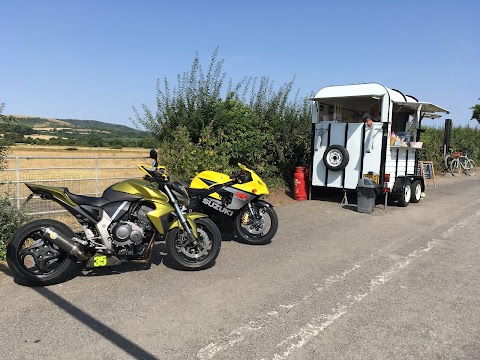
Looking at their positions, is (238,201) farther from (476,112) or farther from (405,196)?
(476,112)

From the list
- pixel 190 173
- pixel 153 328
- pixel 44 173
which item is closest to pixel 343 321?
pixel 153 328

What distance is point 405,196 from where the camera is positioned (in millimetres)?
10797

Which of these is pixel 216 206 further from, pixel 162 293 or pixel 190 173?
pixel 190 173

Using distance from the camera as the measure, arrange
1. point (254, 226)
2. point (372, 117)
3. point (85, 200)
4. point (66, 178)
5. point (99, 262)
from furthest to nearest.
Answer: point (372, 117) → point (66, 178) → point (254, 226) → point (85, 200) → point (99, 262)

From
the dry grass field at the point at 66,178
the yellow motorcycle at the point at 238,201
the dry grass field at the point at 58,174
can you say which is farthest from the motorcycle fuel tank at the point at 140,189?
the dry grass field at the point at 58,174

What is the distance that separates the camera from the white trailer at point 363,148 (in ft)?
32.8

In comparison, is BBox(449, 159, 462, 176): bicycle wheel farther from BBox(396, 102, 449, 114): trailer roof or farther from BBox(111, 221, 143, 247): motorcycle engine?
BBox(111, 221, 143, 247): motorcycle engine

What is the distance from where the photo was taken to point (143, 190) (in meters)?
4.73

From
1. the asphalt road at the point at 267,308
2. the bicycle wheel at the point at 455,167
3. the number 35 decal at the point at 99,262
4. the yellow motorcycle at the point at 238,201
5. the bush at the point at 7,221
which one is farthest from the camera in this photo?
the bicycle wheel at the point at 455,167

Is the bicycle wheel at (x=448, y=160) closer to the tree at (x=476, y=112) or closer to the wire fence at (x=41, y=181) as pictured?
the tree at (x=476, y=112)

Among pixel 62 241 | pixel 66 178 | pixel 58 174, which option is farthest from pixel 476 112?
pixel 62 241

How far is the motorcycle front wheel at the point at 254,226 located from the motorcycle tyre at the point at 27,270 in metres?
2.69

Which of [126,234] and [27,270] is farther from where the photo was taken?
[126,234]

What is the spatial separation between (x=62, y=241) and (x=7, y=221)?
155cm
